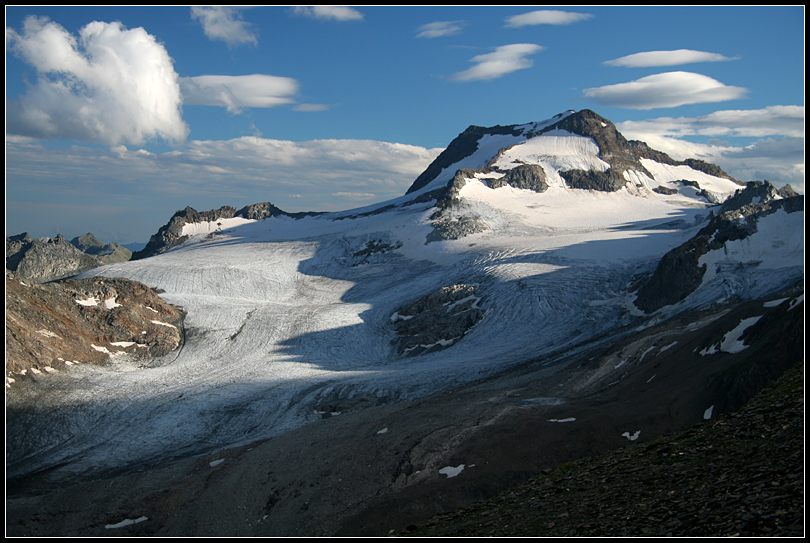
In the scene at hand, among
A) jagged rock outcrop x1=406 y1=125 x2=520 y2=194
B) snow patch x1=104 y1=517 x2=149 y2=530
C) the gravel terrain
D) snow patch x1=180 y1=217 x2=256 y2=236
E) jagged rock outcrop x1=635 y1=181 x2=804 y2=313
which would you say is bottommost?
snow patch x1=104 y1=517 x2=149 y2=530

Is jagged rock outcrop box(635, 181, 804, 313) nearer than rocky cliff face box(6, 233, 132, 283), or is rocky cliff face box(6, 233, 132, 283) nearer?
jagged rock outcrop box(635, 181, 804, 313)

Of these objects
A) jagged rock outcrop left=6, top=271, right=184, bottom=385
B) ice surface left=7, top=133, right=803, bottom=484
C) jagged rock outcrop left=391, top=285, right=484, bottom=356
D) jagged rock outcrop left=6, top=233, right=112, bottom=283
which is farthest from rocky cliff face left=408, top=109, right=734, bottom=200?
jagged rock outcrop left=6, top=233, right=112, bottom=283

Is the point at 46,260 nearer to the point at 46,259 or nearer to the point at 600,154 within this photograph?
the point at 46,259

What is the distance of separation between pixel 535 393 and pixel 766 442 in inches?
715

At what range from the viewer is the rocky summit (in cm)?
1980

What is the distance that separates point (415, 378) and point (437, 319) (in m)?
18.5

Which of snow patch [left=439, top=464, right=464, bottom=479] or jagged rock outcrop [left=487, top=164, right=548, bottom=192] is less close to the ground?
jagged rock outcrop [left=487, top=164, right=548, bottom=192]

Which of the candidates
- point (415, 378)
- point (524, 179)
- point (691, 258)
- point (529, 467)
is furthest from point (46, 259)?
point (529, 467)

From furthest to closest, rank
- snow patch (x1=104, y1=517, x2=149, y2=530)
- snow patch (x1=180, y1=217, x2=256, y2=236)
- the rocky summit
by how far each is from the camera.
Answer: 1. snow patch (x1=180, y1=217, x2=256, y2=236)
2. snow patch (x1=104, y1=517, x2=149, y2=530)
3. the rocky summit

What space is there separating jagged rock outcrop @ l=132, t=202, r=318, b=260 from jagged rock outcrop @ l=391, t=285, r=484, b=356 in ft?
260

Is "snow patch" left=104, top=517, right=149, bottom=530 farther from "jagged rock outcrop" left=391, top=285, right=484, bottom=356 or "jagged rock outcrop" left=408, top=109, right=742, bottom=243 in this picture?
"jagged rock outcrop" left=408, top=109, right=742, bottom=243

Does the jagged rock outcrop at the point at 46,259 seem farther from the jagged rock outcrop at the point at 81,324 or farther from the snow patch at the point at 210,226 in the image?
the jagged rock outcrop at the point at 81,324

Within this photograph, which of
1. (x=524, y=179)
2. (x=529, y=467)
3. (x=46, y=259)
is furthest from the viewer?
(x=46, y=259)

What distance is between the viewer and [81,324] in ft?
181
